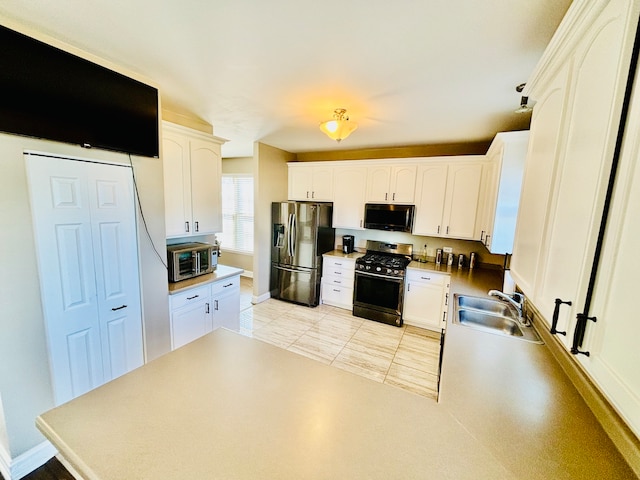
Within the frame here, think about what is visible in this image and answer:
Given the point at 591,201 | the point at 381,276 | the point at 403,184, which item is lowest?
the point at 381,276

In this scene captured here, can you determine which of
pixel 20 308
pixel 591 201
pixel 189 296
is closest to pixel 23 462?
pixel 20 308

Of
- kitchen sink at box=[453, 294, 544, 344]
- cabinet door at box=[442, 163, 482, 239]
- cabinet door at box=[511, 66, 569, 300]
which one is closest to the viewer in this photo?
cabinet door at box=[511, 66, 569, 300]

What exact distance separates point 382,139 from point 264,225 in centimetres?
231

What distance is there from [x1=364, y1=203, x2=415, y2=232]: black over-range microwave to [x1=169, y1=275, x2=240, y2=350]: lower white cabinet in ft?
7.29

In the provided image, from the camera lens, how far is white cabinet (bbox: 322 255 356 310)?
4.14 meters

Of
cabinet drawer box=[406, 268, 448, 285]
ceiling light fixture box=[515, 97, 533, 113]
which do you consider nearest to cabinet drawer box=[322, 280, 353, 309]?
cabinet drawer box=[406, 268, 448, 285]

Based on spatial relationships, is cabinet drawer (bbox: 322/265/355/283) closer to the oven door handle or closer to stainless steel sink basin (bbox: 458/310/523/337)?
the oven door handle

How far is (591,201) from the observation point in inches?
29.6

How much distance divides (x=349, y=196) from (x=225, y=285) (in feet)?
7.95

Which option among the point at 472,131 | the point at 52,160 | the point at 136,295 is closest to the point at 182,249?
the point at 136,295

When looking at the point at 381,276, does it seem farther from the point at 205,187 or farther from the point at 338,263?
the point at 205,187

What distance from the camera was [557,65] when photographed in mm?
1088

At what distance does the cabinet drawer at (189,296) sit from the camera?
2383 mm

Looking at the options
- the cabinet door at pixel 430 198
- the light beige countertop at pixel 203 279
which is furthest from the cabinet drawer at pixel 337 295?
the light beige countertop at pixel 203 279
